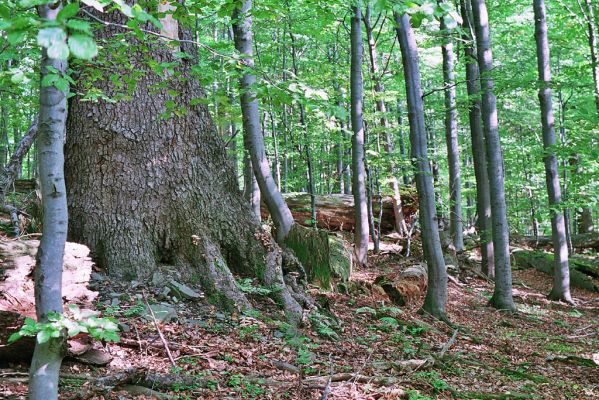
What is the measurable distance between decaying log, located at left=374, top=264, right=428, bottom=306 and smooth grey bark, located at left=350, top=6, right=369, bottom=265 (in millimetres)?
1960

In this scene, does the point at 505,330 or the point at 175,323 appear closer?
the point at 175,323

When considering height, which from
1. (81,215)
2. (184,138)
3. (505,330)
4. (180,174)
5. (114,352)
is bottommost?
(505,330)

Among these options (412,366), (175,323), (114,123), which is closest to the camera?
(175,323)

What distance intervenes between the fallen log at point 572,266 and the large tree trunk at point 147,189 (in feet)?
40.4

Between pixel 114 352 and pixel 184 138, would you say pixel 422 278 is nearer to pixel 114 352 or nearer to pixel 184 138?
pixel 184 138

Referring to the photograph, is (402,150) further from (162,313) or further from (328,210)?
(162,313)

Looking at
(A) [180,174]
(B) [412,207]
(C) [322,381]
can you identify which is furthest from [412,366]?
(B) [412,207]

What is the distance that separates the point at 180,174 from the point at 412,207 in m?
12.4

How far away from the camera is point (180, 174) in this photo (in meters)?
5.84

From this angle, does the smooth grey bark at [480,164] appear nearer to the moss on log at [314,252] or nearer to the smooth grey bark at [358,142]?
the smooth grey bark at [358,142]

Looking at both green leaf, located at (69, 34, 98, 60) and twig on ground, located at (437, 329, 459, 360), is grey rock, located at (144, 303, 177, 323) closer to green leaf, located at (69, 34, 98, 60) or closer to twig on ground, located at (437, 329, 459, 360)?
twig on ground, located at (437, 329, 459, 360)

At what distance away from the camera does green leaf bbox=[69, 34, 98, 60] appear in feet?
4.61

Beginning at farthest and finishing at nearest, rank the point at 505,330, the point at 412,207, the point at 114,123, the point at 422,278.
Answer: the point at 412,207 < the point at 422,278 < the point at 505,330 < the point at 114,123

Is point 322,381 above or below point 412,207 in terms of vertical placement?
below
